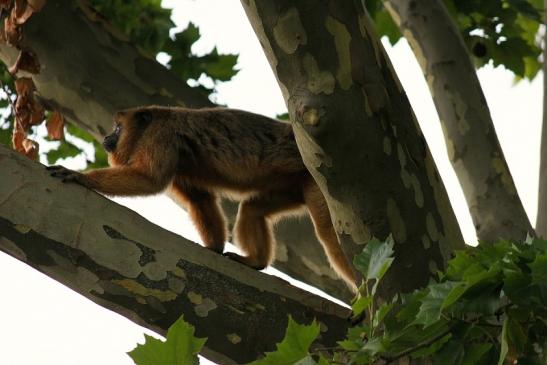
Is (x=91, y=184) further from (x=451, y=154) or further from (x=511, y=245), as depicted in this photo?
Result: (x=511, y=245)

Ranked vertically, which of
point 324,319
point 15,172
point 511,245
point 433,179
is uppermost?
point 15,172

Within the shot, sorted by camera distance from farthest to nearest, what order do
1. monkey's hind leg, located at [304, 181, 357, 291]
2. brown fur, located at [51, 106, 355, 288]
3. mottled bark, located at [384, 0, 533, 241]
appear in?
brown fur, located at [51, 106, 355, 288], mottled bark, located at [384, 0, 533, 241], monkey's hind leg, located at [304, 181, 357, 291]

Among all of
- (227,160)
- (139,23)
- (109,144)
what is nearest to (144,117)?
(109,144)

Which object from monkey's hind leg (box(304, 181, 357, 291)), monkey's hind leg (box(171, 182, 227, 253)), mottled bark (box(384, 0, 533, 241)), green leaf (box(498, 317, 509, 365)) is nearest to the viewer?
green leaf (box(498, 317, 509, 365))

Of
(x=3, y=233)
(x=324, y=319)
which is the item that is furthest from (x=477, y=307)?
(x=3, y=233)

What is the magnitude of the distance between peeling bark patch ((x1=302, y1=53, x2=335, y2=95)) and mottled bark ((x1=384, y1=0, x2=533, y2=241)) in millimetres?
2065

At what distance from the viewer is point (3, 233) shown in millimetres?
3646

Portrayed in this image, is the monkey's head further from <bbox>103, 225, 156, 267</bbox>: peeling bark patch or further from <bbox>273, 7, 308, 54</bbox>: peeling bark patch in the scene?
<bbox>273, 7, 308, 54</bbox>: peeling bark patch

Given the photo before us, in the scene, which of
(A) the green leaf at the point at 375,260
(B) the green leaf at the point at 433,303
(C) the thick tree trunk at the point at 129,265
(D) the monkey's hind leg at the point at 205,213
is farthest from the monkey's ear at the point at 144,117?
(B) the green leaf at the point at 433,303

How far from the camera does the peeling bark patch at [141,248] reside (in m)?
3.75

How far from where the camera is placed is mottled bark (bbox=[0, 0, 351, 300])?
18.6 feet

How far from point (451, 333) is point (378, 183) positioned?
0.92 meters

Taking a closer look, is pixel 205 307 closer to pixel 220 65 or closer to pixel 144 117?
pixel 144 117

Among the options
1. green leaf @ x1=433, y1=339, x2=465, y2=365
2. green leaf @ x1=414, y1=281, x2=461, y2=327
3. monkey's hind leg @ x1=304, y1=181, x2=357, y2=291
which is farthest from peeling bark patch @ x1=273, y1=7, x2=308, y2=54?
monkey's hind leg @ x1=304, y1=181, x2=357, y2=291
